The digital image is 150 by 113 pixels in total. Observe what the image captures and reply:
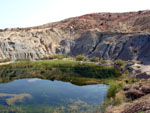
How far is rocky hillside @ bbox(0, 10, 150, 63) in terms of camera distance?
193 ft

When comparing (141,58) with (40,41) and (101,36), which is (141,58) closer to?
(101,36)

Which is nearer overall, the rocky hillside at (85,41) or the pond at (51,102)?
the pond at (51,102)

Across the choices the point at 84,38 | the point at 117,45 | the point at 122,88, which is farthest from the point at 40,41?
→ the point at 122,88

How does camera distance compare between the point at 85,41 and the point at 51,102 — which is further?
the point at 85,41

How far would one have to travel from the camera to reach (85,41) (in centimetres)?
7925

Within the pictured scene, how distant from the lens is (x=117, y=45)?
6388 cm

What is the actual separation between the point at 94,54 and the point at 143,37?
793 inches

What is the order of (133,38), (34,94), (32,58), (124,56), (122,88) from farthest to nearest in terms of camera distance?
(32,58)
(133,38)
(124,56)
(34,94)
(122,88)

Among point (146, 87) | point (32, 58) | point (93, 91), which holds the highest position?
point (146, 87)

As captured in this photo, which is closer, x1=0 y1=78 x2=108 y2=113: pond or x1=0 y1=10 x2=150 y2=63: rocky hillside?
x1=0 y1=78 x2=108 y2=113: pond

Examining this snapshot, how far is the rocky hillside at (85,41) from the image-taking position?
58719 millimetres

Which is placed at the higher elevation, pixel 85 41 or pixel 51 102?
pixel 51 102

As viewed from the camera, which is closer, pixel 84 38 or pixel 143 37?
pixel 143 37

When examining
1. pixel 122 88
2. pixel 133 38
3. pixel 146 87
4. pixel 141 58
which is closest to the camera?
pixel 146 87
